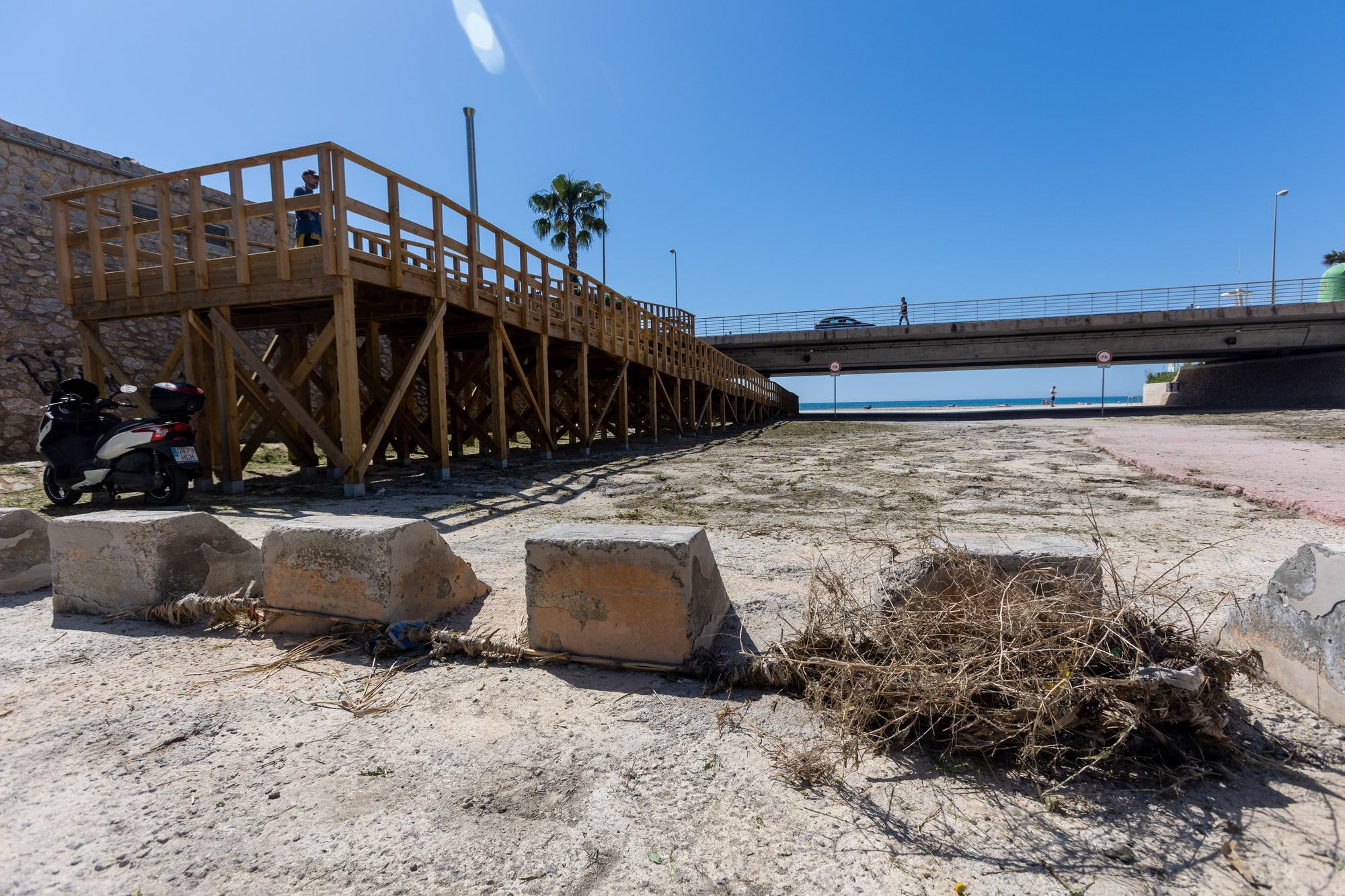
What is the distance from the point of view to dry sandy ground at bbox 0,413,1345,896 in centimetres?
165

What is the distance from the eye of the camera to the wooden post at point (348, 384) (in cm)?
728

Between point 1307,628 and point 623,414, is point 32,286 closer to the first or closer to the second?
point 623,414

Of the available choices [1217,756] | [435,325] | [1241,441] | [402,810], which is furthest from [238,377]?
[1241,441]

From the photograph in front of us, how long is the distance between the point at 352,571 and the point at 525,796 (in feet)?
5.62

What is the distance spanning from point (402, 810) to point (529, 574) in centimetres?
114

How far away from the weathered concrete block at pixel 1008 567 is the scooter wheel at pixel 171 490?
7.50m

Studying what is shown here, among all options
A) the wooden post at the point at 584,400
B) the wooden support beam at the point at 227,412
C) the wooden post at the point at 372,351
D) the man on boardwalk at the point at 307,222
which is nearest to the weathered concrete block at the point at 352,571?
the wooden support beam at the point at 227,412

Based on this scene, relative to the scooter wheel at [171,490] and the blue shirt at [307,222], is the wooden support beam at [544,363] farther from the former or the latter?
→ the scooter wheel at [171,490]

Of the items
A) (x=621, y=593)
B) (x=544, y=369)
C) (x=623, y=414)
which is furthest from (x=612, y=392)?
(x=621, y=593)

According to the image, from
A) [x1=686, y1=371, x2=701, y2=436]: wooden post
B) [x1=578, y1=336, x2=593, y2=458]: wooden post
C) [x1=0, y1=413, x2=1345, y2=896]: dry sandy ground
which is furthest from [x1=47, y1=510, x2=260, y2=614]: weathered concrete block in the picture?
[x1=686, y1=371, x2=701, y2=436]: wooden post

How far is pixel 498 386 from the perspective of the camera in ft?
34.3

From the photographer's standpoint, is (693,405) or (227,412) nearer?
(227,412)

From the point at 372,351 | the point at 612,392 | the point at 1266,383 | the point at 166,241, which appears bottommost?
the point at 612,392

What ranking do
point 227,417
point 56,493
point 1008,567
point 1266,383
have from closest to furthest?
1. point 1008,567
2. point 56,493
3. point 227,417
4. point 1266,383
